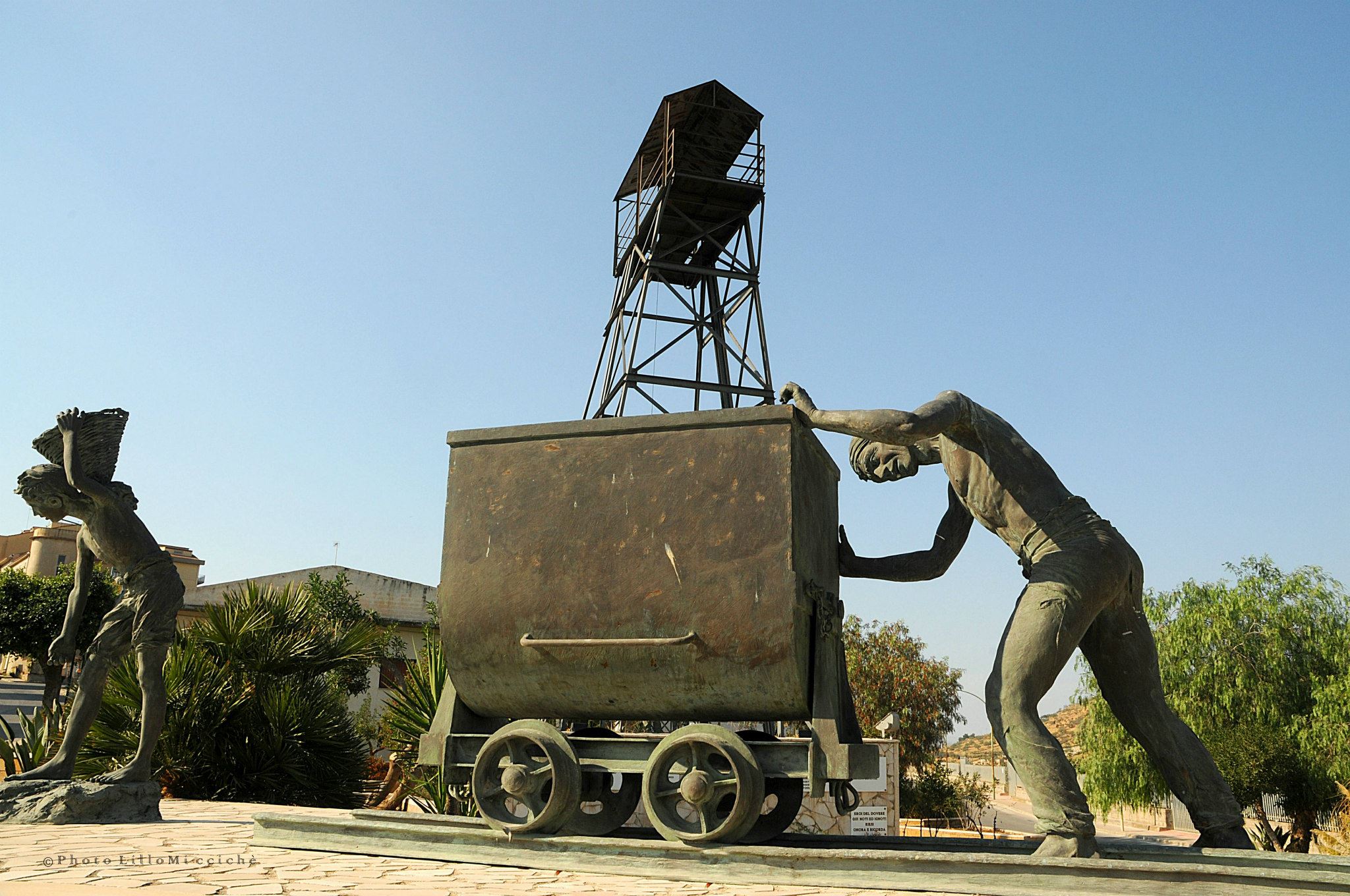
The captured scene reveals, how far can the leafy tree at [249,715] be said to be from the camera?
8.85 metres

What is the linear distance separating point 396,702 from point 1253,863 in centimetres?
707

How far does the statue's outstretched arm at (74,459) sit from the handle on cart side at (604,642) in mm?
3590

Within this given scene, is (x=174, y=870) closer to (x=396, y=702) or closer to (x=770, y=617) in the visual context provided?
(x=770, y=617)

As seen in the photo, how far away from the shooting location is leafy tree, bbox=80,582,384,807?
8.85 metres

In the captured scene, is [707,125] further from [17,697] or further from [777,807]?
[17,697]

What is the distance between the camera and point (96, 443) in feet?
21.3

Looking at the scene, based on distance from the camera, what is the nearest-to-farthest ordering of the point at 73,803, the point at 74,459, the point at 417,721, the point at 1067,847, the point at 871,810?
the point at 1067,847 → the point at 73,803 → the point at 74,459 → the point at 417,721 → the point at 871,810

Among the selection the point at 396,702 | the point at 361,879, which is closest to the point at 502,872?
the point at 361,879

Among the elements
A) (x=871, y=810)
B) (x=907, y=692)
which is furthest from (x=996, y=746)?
(x=871, y=810)

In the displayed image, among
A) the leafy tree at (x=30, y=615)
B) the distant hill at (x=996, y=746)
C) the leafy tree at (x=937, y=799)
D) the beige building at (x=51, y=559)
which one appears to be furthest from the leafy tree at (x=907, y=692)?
the beige building at (x=51, y=559)

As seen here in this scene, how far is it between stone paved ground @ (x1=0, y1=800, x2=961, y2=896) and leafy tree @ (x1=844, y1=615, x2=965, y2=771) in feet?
82.6

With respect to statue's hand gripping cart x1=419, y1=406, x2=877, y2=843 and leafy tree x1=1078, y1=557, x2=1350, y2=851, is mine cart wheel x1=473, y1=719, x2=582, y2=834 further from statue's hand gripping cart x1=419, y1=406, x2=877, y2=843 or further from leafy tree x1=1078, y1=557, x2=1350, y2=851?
leafy tree x1=1078, y1=557, x2=1350, y2=851

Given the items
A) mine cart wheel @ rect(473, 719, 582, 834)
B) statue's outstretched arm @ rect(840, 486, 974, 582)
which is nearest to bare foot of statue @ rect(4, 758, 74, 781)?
mine cart wheel @ rect(473, 719, 582, 834)

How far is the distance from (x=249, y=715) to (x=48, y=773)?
3203 mm
